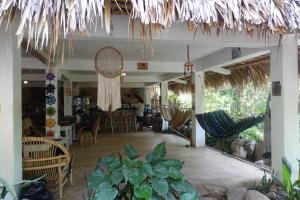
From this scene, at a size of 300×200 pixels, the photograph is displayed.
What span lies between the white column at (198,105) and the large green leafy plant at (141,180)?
184 inches

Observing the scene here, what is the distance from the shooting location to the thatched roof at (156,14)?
2227 mm

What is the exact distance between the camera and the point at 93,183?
8.87 ft

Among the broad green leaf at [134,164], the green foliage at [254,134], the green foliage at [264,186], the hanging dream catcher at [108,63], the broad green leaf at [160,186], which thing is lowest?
the green foliage at [264,186]

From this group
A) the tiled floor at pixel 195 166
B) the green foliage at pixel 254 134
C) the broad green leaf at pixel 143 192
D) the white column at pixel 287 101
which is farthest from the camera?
the green foliage at pixel 254 134

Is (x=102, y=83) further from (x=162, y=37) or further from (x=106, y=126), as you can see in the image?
(x=106, y=126)

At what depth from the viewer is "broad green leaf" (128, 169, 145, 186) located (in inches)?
102

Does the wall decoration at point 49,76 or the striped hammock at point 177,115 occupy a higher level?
the wall decoration at point 49,76

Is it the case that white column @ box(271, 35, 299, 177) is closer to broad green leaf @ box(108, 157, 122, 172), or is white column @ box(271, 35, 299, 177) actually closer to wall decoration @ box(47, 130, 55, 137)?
broad green leaf @ box(108, 157, 122, 172)

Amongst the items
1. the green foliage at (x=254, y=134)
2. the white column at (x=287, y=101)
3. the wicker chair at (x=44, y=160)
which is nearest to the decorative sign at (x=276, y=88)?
the white column at (x=287, y=101)

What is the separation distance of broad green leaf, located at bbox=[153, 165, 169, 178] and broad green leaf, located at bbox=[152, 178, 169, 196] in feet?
0.15

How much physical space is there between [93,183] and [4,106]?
1270mm

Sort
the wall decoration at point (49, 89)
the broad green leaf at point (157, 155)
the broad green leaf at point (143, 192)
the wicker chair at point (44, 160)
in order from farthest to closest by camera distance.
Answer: the wall decoration at point (49, 89) < the wicker chair at point (44, 160) < the broad green leaf at point (157, 155) < the broad green leaf at point (143, 192)

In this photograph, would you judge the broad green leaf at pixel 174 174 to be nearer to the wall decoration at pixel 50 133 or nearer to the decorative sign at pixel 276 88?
the decorative sign at pixel 276 88

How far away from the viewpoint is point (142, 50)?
19.0 feet
